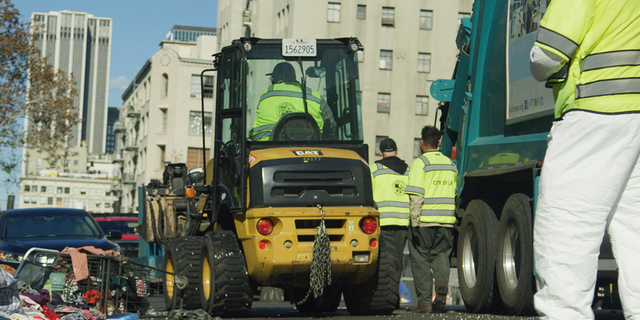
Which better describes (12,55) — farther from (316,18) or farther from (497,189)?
(316,18)

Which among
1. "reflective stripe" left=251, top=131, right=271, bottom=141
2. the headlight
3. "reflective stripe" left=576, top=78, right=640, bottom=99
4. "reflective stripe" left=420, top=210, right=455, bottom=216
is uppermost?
"reflective stripe" left=251, top=131, right=271, bottom=141

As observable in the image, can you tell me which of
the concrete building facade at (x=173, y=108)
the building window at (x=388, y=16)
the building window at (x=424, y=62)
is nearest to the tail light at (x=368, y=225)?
the building window at (x=388, y=16)

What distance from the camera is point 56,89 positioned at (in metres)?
32.2

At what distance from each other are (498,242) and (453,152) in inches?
95.0

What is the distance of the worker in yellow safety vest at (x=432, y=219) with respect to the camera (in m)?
10.5

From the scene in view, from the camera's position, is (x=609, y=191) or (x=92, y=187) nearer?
(x=609, y=191)

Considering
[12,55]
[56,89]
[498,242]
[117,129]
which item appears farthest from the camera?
[117,129]

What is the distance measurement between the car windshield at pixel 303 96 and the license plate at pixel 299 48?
0.16ft

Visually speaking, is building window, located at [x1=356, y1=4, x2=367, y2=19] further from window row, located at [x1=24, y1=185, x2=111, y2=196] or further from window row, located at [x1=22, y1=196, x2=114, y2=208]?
window row, located at [x1=24, y1=185, x2=111, y2=196]

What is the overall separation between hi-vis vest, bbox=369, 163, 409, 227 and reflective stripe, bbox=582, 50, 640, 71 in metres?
6.89

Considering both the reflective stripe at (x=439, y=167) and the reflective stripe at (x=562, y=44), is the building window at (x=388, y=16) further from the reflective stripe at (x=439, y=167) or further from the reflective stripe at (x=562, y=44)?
the reflective stripe at (x=562, y=44)

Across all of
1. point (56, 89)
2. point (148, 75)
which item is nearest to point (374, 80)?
point (56, 89)

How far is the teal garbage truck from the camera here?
8617 mm

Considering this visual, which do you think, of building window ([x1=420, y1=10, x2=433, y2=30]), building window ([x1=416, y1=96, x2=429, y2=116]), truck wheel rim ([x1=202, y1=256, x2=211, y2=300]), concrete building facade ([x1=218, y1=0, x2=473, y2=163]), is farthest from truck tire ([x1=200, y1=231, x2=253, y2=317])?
building window ([x1=420, y1=10, x2=433, y2=30])
